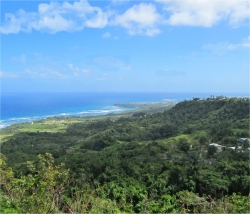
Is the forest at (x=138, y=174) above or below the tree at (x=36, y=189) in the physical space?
below

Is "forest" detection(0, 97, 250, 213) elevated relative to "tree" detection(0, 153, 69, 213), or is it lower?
lower

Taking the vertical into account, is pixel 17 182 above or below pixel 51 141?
above

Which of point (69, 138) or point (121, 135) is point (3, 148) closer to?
point (69, 138)

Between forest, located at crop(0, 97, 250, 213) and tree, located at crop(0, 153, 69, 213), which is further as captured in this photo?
forest, located at crop(0, 97, 250, 213)

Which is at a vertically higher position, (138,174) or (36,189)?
(36,189)

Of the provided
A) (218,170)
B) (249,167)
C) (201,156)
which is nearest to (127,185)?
(218,170)

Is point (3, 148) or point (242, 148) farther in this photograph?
point (3, 148)

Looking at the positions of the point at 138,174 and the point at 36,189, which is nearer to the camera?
the point at 36,189

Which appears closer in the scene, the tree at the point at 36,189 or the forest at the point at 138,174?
the tree at the point at 36,189
